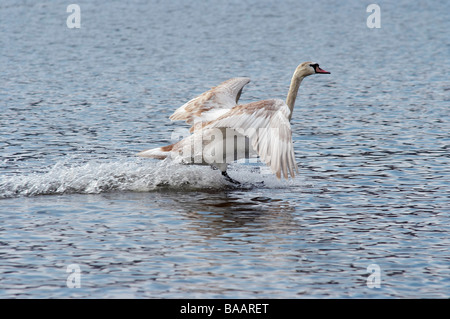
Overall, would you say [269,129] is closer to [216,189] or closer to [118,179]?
[216,189]

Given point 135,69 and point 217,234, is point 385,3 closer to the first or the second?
point 135,69

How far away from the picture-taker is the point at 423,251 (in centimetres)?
1136

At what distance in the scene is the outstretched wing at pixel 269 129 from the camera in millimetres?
12711

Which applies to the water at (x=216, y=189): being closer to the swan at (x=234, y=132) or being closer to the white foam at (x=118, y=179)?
the white foam at (x=118, y=179)

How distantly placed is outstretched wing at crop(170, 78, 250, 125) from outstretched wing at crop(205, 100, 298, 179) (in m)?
1.63

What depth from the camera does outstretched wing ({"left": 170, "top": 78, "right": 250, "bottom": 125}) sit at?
15.7 meters

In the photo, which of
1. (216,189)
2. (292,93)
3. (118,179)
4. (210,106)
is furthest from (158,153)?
(292,93)

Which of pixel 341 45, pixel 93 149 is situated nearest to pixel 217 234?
pixel 93 149

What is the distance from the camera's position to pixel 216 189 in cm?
1565

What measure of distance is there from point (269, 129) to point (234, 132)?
173 centimetres

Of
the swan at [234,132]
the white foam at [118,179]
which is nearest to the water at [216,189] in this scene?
the white foam at [118,179]

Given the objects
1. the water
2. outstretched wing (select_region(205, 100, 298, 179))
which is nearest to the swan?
outstretched wing (select_region(205, 100, 298, 179))
